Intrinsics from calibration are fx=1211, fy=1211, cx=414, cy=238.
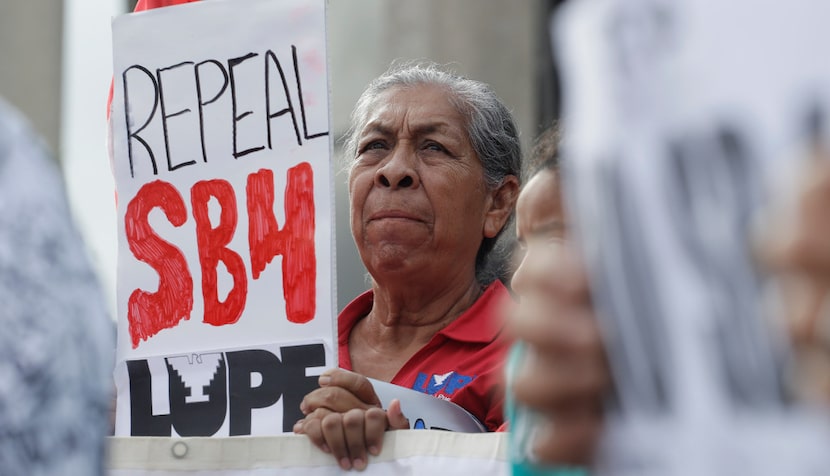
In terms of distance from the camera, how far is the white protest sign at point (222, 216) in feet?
6.63

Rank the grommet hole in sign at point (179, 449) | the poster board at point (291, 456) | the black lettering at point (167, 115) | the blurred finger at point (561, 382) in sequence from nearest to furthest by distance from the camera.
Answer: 1. the blurred finger at point (561, 382)
2. the poster board at point (291, 456)
3. the grommet hole in sign at point (179, 449)
4. the black lettering at point (167, 115)

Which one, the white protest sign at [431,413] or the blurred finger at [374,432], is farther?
the white protest sign at [431,413]

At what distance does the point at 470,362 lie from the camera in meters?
2.33

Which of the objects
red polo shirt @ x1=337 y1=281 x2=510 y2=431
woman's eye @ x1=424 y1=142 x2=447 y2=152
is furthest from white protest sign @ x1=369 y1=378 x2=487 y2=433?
woman's eye @ x1=424 y1=142 x2=447 y2=152

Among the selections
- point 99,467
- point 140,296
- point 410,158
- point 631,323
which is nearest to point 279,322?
point 140,296

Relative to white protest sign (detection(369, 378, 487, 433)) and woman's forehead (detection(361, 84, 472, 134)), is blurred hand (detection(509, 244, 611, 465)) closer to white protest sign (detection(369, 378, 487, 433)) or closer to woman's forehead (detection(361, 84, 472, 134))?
white protest sign (detection(369, 378, 487, 433))

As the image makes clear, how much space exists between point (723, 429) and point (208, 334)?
1530 mm

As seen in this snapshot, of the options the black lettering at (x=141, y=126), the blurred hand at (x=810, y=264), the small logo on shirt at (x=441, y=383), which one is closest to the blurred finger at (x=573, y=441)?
the blurred hand at (x=810, y=264)

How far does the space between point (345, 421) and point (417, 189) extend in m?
0.90

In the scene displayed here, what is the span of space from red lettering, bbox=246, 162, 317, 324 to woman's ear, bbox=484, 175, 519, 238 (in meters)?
0.74

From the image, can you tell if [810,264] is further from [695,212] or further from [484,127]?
[484,127]

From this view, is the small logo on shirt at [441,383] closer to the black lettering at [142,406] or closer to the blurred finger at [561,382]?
the black lettering at [142,406]

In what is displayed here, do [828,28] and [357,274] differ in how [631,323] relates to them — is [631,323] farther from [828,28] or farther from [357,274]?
[357,274]

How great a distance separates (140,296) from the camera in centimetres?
218
